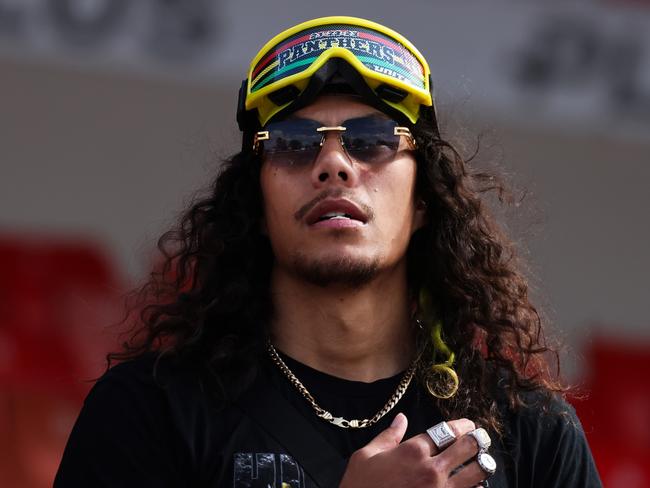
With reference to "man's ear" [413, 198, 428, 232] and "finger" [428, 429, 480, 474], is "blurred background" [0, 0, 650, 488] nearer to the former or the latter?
"man's ear" [413, 198, 428, 232]

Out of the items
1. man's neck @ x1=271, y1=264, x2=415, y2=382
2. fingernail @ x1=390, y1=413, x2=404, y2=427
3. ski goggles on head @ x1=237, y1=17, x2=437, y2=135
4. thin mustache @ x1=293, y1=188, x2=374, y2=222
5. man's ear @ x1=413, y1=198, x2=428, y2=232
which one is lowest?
fingernail @ x1=390, y1=413, x2=404, y2=427

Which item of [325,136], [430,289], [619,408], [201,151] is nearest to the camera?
[325,136]

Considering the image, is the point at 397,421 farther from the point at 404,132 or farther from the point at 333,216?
the point at 404,132

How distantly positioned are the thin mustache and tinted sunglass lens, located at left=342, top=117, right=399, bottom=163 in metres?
0.10

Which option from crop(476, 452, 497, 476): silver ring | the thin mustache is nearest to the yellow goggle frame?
the thin mustache

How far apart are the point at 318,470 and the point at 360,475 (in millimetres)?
117

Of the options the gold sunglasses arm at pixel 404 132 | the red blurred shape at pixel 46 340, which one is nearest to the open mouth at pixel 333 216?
the gold sunglasses arm at pixel 404 132

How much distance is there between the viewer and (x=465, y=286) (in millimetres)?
3045

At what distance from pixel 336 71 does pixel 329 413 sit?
0.70 metres

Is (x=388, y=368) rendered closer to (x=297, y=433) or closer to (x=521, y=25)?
(x=297, y=433)

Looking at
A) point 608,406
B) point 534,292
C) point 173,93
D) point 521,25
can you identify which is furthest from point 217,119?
point 534,292

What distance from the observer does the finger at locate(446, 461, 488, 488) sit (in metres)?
2.54

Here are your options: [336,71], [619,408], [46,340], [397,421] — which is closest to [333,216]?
[336,71]

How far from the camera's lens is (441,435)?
2.57 metres
